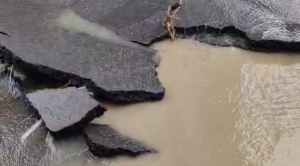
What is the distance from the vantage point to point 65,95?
3.27 m

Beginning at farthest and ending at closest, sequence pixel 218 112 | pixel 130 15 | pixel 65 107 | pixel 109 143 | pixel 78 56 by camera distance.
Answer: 1. pixel 130 15
2. pixel 78 56
3. pixel 218 112
4. pixel 65 107
5. pixel 109 143

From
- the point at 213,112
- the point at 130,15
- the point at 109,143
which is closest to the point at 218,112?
the point at 213,112

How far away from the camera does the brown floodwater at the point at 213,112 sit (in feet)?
10.3

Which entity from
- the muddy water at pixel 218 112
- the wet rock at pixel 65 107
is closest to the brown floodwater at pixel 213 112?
the muddy water at pixel 218 112

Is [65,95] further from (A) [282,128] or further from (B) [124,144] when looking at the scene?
(A) [282,128]

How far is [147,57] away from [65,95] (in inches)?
25.5

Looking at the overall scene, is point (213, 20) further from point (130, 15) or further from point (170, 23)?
point (130, 15)

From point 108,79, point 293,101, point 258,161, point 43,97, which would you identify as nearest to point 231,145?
point 258,161

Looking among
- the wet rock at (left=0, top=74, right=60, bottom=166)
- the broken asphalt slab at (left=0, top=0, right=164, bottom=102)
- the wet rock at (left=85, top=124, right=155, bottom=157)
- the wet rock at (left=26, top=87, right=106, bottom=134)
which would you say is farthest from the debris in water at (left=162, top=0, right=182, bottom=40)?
the wet rock at (left=0, top=74, right=60, bottom=166)

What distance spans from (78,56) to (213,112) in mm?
889

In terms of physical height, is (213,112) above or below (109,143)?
above

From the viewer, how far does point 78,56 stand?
11.8 feet

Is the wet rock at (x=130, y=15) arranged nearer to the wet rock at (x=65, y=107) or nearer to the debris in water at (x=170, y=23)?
the debris in water at (x=170, y=23)

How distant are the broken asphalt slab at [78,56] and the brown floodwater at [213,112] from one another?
0.26 ft
